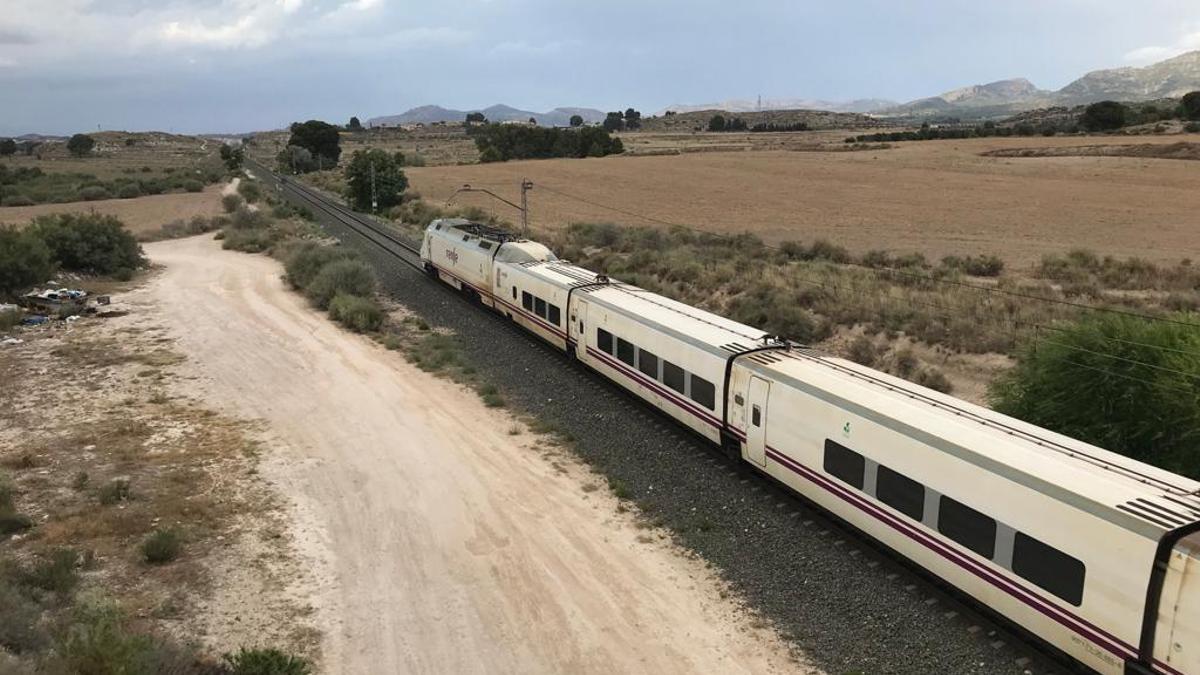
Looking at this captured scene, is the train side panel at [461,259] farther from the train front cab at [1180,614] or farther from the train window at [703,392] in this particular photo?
the train front cab at [1180,614]

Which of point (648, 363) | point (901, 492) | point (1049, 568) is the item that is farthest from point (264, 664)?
point (648, 363)

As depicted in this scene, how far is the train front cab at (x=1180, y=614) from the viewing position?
25.8 feet

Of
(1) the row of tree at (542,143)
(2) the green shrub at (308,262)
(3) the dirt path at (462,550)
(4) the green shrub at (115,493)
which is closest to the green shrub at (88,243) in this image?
(2) the green shrub at (308,262)

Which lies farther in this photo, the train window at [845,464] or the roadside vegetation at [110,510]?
the train window at [845,464]

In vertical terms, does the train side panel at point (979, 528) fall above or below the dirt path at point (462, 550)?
above

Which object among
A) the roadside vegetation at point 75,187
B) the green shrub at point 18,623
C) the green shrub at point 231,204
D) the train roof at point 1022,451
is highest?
the roadside vegetation at point 75,187

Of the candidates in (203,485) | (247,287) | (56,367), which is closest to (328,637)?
(203,485)

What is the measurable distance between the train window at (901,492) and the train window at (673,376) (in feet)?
18.7

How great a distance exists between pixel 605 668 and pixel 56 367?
2089cm

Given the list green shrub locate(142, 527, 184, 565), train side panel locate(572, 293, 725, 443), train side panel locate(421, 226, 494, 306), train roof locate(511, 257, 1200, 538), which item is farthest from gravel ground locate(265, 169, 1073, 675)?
train side panel locate(421, 226, 494, 306)

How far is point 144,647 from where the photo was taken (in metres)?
8.88

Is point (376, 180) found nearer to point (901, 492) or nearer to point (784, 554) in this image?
point (784, 554)

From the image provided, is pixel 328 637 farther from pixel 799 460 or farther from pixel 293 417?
pixel 293 417

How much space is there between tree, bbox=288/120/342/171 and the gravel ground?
136785mm
